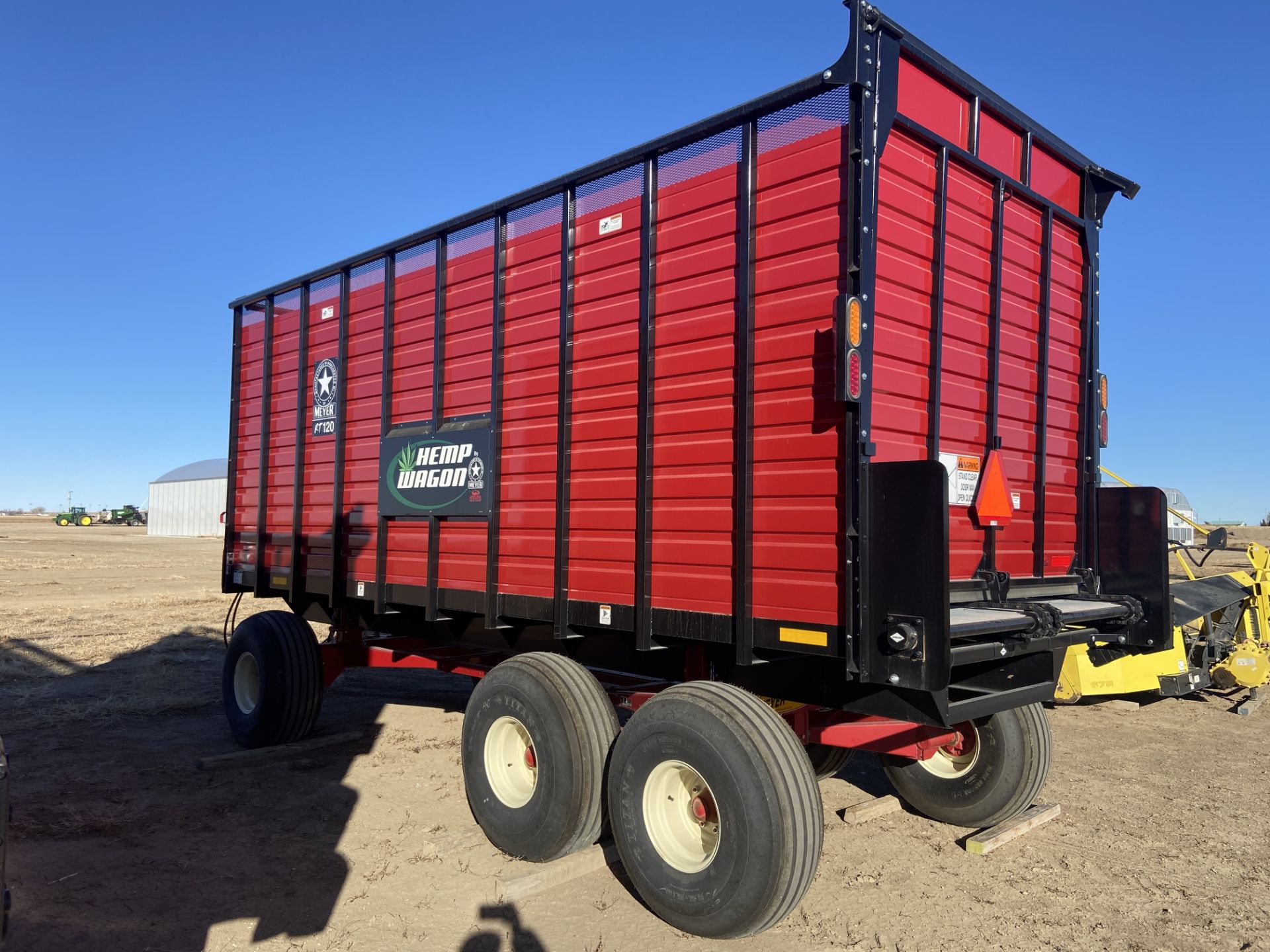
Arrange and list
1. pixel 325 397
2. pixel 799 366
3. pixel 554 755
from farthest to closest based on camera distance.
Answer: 1. pixel 325 397
2. pixel 554 755
3. pixel 799 366

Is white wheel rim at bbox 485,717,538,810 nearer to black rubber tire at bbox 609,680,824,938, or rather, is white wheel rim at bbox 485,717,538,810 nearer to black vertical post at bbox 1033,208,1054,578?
black rubber tire at bbox 609,680,824,938

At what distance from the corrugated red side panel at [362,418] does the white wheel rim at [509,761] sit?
183 cm

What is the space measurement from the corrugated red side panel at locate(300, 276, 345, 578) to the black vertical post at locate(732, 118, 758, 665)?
3.80 metres

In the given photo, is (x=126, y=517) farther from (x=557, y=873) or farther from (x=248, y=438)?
(x=557, y=873)

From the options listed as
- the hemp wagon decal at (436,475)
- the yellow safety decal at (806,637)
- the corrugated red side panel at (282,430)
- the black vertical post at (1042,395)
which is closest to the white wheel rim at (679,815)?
the yellow safety decal at (806,637)

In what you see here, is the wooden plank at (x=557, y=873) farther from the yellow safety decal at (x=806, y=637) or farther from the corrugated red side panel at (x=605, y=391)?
the yellow safety decal at (x=806, y=637)

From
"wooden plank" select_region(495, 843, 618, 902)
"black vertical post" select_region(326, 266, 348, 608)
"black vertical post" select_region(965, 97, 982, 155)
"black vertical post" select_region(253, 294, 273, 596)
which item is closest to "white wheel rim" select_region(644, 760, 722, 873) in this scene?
"wooden plank" select_region(495, 843, 618, 902)

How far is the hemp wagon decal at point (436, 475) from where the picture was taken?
561cm

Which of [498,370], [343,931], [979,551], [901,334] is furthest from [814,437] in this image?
[343,931]

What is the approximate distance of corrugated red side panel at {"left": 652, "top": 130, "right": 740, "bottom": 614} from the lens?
4.25 meters

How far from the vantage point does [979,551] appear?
4.52 meters

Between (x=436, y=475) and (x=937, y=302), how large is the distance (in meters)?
3.27

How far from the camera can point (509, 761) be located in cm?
522

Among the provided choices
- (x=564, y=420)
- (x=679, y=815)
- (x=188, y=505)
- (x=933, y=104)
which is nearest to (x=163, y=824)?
(x=679, y=815)
